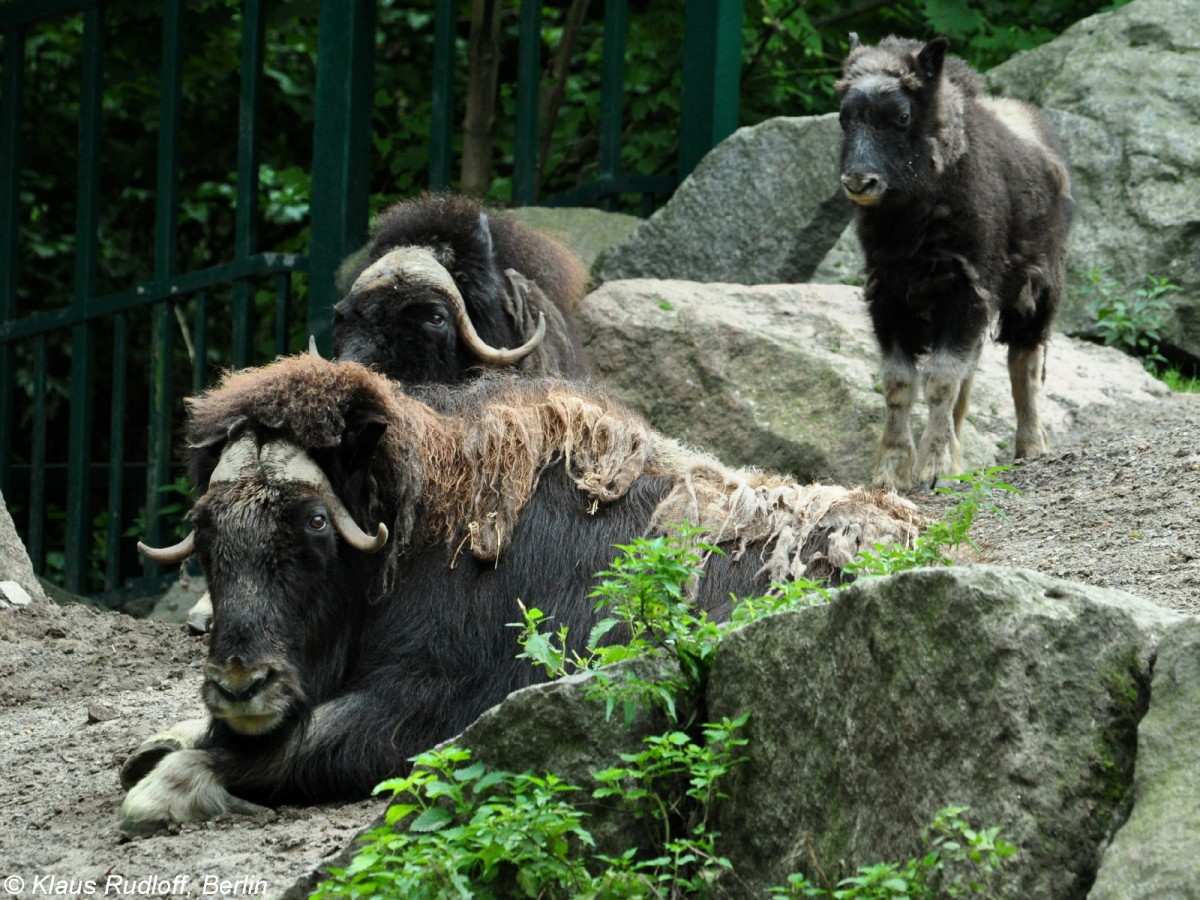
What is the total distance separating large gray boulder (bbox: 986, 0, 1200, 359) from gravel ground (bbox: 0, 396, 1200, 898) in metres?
1.66

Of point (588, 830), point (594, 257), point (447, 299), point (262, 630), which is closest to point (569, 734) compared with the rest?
point (588, 830)

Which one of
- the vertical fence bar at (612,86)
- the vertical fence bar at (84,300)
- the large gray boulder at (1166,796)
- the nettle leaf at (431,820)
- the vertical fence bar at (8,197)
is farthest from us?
the vertical fence bar at (8,197)

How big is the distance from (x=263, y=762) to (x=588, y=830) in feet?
4.71

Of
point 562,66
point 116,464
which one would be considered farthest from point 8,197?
point 562,66

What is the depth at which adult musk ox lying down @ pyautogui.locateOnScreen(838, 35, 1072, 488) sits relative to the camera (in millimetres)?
6922

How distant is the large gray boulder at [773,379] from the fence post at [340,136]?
5.25ft

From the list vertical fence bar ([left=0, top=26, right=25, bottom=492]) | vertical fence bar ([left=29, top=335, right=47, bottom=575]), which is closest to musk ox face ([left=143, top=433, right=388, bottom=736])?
vertical fence bar ([left=29, top=335, right=47, bottom=575])

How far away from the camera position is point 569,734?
3068 mm

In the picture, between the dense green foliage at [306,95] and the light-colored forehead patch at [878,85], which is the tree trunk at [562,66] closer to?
the dense green foliage at [306,95]

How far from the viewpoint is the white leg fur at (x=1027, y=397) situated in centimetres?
763

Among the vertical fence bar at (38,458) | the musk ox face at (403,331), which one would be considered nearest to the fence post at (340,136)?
the vertical fence bar at (38,458)

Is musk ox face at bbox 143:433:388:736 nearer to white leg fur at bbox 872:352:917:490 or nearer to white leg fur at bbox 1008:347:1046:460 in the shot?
white leg fur at bbox 872:352:917:490

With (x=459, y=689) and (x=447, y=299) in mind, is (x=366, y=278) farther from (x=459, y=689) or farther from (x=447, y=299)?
(x=459, y=689)

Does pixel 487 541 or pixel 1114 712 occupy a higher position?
pixel 1114 712
